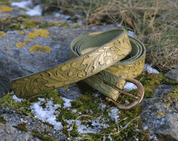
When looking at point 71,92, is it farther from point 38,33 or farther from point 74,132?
point 38,33

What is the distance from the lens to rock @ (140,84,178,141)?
1.78 meters

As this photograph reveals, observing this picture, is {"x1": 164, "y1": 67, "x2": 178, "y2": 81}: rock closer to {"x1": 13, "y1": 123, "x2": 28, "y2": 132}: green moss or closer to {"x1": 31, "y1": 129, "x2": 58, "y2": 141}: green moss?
{"x1": 31, "y1": 129, "x2": 58, "y2": 141}: green moss

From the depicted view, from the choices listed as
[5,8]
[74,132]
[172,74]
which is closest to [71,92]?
[74,132]

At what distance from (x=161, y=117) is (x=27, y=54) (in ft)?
8.09

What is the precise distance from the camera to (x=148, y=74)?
2744 mm

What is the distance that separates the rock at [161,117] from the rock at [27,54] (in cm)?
174

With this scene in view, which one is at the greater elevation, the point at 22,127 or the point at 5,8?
the point at 5,8

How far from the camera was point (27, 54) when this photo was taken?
309 cm

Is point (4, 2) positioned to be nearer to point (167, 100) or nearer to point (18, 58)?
point (18, 58)

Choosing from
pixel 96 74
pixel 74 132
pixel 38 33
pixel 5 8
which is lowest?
pixel 74 132

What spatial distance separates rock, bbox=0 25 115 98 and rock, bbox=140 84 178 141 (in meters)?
1.74

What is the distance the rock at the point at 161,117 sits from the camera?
1.78m

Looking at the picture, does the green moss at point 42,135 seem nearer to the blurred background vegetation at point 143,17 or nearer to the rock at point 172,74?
the rock at point 172,74

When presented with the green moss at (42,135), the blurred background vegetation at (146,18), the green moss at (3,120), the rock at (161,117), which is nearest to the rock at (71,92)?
the green moss at (42,135)
